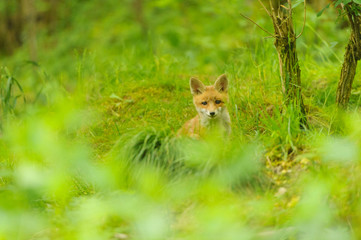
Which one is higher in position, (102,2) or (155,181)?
(102,2)

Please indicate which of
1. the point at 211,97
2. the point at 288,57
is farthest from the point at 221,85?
the point at 288,57

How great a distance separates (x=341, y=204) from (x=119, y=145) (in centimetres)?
188

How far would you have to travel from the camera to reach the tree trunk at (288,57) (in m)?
3.79

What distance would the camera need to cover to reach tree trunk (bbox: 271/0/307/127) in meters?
3.79

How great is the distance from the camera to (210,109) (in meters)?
4.29

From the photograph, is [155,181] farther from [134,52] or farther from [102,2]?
[102,2]

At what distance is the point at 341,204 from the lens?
2.74m

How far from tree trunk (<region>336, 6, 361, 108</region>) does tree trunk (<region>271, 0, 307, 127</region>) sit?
466 millimetres

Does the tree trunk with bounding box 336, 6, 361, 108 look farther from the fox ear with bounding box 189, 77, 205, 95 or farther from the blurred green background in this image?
the fox ear with bounding box 189, 77, 205, 95

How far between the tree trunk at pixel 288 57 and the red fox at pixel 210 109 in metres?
0.70

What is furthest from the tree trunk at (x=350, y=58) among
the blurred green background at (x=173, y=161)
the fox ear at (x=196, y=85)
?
the fox ear at (x=196, y=85)

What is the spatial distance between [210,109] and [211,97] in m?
0.17

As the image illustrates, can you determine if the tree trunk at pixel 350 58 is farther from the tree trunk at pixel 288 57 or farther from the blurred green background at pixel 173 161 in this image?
the tree trunk at pixel 288 57

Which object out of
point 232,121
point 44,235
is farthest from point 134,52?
point 44,235
